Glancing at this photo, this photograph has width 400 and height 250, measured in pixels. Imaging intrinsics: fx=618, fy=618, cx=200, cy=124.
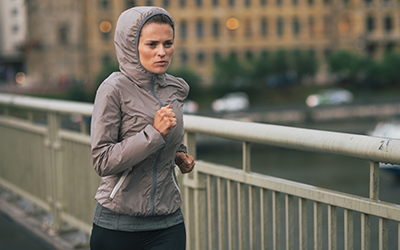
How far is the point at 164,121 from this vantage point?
6.48 ft

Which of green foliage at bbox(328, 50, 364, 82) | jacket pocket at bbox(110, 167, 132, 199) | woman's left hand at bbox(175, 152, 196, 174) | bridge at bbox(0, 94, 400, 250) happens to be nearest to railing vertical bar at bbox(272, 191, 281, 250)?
bridge at bbox(0, 94, 400, 250)

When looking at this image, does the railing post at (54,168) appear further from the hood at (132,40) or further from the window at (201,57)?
the window at (201,57)

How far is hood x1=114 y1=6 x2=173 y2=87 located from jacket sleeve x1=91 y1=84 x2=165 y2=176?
0.10 metres

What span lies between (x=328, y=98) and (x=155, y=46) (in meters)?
57.5

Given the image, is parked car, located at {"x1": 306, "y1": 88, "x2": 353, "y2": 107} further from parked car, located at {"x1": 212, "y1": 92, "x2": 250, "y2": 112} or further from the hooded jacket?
the hooded jacket

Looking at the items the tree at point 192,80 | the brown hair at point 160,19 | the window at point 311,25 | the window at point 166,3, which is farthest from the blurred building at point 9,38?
the brown hair at point 160,19

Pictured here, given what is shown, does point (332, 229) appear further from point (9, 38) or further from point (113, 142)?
point (9, 38)

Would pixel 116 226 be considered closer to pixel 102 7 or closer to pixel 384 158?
pixel 384 158

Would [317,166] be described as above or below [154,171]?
below

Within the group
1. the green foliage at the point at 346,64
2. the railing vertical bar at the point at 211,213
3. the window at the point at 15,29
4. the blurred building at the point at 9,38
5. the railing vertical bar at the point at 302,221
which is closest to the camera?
the railing vertical bar at the point at 302,221

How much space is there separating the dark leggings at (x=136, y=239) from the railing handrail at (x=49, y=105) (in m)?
1.86

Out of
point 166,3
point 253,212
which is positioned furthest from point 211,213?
point 166,3

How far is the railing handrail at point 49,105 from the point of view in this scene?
415 centimetres

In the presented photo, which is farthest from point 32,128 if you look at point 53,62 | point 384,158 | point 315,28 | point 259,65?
point 315,28
